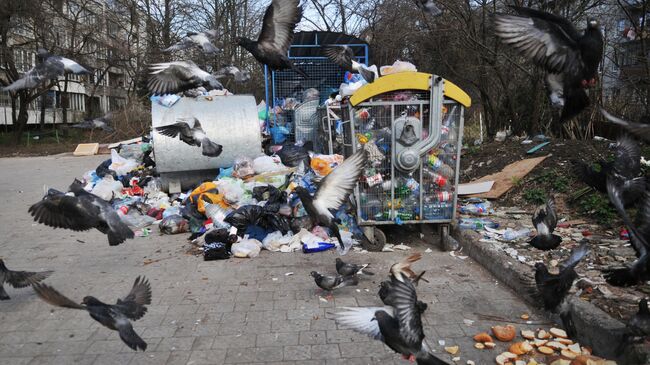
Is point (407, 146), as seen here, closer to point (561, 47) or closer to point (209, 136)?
point (561, 47)

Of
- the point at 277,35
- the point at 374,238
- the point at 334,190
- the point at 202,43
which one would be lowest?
the point at 374,238

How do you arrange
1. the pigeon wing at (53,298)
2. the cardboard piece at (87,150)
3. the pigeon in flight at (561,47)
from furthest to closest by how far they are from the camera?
the cardboard piece at (87,150), the pigeon in flight at (561,47), the pigeon wing at (53,298)

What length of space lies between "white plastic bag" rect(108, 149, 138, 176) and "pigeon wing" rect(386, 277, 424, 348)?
8717mm

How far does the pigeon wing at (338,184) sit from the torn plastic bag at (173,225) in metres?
3.14

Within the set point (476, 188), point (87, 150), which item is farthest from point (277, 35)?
point (87, 150)

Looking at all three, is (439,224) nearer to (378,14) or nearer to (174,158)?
(174,158)

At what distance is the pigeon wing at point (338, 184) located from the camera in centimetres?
437

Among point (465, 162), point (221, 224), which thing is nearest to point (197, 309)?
point (221, 224)

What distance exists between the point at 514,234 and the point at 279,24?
339cm

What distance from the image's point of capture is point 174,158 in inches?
334

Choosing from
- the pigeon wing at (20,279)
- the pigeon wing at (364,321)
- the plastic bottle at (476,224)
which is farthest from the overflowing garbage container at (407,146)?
the pigeon wing at (20,279)

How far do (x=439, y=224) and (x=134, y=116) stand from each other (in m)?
19.3

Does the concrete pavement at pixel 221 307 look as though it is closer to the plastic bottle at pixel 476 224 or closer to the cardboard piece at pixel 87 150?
the plastic bottle at pixel 476 224

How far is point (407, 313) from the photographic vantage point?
2.76 metres
